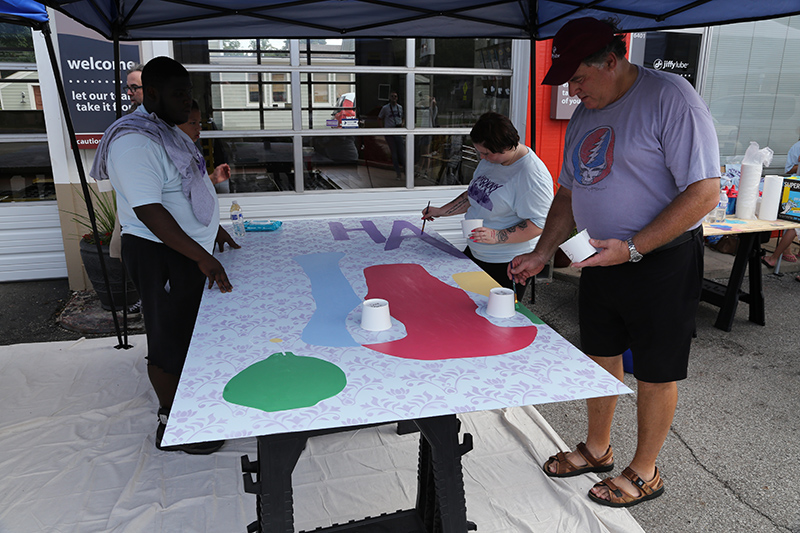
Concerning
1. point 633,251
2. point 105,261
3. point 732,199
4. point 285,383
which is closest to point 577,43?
point 633,251

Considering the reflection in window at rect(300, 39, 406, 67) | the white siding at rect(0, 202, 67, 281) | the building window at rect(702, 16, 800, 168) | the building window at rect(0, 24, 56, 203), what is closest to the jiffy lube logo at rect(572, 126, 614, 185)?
the reflection in window at rect(300, 39, 406, 67)

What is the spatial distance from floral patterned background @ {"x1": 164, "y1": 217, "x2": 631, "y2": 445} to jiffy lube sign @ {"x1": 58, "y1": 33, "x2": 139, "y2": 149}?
2.92 metres

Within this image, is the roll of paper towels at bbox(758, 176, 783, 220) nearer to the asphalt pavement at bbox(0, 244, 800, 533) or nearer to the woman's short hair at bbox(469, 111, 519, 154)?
the asphalt pavement at bbox(0, 244, 800, 533)

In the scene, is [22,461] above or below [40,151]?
below

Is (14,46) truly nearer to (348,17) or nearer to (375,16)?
(348,17)

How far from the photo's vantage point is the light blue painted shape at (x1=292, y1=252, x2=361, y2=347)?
167 centimetres

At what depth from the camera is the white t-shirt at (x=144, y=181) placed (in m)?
2.02

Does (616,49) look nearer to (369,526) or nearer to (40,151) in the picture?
(369,526)

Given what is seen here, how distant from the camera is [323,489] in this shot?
228 centimetres

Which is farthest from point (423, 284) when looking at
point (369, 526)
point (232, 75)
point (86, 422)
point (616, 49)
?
point (232, 75)

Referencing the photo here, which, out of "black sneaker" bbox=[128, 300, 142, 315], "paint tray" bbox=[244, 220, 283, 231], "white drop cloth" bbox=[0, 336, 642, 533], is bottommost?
"white drop cloth" bbox=[0, 336, 642, 533]

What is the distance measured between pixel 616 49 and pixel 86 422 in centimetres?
290

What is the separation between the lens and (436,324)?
69.9 inches

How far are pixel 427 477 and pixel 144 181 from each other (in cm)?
148
